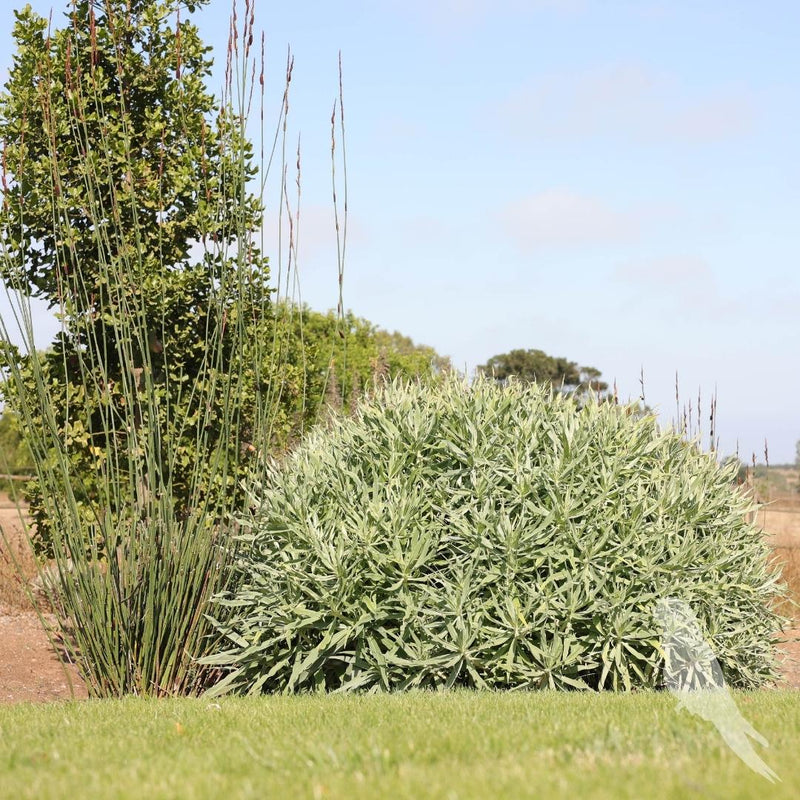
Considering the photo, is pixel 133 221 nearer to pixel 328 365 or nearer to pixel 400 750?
pixel 328 365

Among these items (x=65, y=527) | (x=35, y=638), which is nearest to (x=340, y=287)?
→ (x=65, y=527)

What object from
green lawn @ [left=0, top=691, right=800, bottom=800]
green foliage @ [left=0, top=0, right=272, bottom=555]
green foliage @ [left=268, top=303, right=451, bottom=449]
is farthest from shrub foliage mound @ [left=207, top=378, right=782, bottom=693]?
green foliage @ [left=0, top=0, right=272, bottom=555]

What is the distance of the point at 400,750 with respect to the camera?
3.32 metres

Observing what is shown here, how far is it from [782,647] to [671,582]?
4.20 meters

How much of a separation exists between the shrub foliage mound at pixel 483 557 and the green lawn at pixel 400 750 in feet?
1.62

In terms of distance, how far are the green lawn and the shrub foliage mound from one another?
1.62ft

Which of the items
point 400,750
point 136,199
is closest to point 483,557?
point 400,750

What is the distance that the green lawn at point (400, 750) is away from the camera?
2.83 m

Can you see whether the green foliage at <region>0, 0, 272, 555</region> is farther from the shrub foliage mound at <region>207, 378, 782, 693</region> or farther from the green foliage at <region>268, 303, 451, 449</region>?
the shrub foliage mound at <region>207, 378, 782, 693</region>

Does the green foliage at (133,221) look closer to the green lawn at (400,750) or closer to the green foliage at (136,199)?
the green foliage at (136,199)

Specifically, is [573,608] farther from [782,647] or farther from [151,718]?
[782,647]

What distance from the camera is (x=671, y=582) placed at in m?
5.46

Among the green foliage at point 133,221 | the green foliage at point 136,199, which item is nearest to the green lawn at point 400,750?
the green foliage at point 133,221

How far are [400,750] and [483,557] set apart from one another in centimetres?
202
